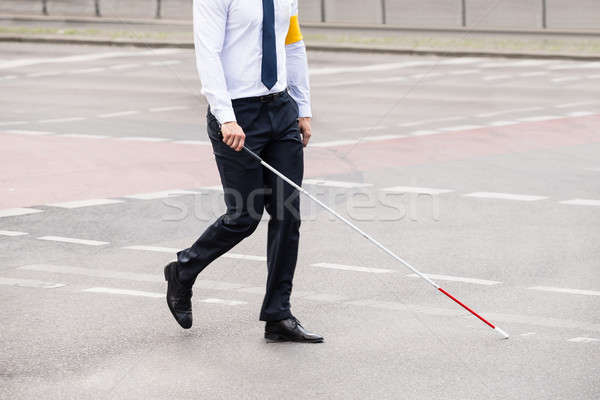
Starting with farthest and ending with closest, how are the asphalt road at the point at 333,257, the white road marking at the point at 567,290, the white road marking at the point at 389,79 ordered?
1. the white road marking at the point at 389,79
2. the white road marking at the point at 567,290
3. the asphalt road at the point at 333,257

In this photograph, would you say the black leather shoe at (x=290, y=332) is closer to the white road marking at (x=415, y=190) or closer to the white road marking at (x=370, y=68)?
the white road marking at (x=415, y=190)

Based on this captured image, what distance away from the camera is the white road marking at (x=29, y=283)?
7668 mm

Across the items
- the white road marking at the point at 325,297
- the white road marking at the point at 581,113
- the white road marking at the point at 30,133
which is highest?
the white road marking at the point at 30,133

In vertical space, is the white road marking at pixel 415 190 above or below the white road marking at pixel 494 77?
above

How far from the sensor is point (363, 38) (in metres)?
29.9

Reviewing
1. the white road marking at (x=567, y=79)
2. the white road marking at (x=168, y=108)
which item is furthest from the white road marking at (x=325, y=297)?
the white road marking at (x=567, y=79)

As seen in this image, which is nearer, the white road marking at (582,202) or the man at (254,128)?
the man at (254,128)

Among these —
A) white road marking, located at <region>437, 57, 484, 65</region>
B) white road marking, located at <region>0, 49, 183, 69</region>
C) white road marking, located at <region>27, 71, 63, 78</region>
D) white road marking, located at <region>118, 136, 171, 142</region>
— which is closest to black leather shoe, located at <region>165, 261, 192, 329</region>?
white road marking, located at <region>118, 136, 171, 142</region>

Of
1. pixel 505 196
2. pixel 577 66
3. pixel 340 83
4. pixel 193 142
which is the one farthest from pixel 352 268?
pixel 577 66

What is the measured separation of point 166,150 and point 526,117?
5.01 m

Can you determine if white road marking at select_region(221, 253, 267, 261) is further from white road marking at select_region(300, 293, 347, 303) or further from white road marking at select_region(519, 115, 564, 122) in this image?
white road marking at select_region(519, 115, 564, 122)

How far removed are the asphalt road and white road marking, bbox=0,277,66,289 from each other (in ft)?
0.08

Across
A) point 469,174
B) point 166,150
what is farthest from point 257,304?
point 166,150

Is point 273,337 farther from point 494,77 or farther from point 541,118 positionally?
point 494,77
